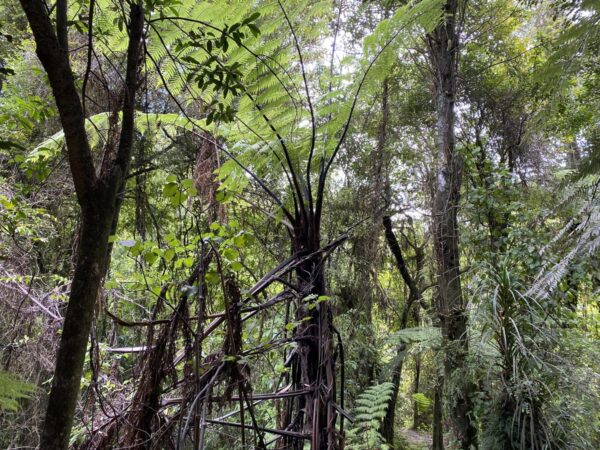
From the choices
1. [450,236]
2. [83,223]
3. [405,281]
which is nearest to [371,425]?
[450,236]

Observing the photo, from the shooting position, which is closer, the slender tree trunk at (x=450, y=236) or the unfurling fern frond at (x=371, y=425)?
the unfurling fern frond at (x=371, y=425)

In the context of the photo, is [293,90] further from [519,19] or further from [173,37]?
[519,19]

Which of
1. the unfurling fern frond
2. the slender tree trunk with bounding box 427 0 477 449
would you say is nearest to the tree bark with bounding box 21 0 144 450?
the unfurling fern frond

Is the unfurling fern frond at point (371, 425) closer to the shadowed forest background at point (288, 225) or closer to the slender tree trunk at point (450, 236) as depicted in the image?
the shadowed forest background at point (288, 225)

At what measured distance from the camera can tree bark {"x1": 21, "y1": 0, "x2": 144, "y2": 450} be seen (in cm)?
73

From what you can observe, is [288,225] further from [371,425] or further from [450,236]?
[450,236]

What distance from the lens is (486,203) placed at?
9.55 feet

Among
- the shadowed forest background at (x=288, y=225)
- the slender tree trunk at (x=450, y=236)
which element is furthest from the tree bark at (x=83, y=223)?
the slender tree trunk at (x=450, y=236)

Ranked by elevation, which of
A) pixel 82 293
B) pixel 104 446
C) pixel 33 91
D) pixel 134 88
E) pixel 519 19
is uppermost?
pixel 519 19

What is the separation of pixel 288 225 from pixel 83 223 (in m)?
0.97

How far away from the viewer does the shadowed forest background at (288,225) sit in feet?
3.44

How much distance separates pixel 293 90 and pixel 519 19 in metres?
4.36

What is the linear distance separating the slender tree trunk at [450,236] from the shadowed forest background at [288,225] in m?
0.02

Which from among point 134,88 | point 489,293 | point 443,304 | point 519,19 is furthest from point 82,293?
point 519,19
